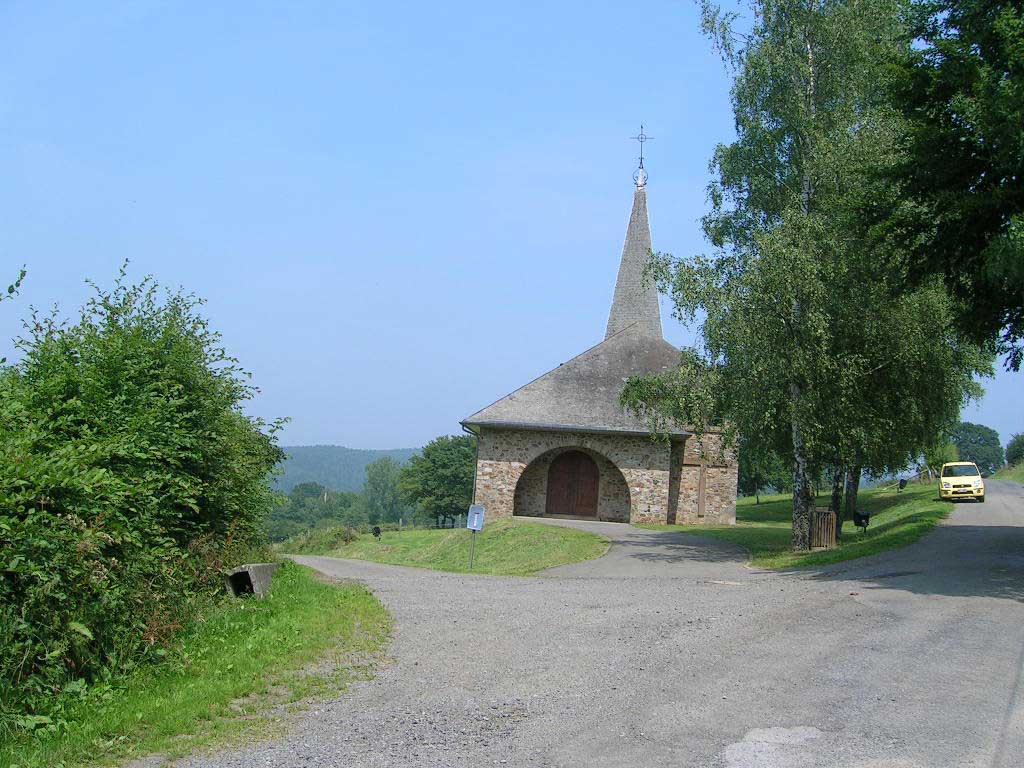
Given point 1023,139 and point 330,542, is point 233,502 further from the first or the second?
point 330,542

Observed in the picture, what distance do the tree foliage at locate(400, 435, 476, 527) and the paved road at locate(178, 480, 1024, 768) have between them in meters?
59.3

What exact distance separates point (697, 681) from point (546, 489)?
87.6 feet

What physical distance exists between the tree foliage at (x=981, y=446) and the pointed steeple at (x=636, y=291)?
10245cm

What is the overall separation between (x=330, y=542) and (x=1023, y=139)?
2946cm

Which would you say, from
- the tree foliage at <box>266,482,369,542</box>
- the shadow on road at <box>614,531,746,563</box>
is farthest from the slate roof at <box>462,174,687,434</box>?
the tree foliage at <box>266,482,369,542</box>

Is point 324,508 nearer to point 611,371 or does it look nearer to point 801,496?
point 611,371

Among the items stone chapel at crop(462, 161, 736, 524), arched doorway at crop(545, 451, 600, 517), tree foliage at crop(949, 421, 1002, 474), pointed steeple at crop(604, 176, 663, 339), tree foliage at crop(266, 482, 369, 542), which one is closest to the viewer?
stone chapel at crop(462, 161, 736, 524)

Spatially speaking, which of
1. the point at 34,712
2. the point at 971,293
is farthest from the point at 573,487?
the point at 34,712

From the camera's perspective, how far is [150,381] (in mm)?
9523

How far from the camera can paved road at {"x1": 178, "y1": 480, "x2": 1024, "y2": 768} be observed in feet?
19.1

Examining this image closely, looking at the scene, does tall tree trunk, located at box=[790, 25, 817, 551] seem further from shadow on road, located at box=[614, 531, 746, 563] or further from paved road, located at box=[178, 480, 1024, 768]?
paved road, located at box=[178, 480, 1024, 768]

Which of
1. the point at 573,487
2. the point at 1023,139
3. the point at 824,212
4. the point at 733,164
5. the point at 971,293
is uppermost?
the point at 733,164

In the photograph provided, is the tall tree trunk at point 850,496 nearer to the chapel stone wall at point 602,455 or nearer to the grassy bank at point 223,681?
the chapel stone wall at point 602,455

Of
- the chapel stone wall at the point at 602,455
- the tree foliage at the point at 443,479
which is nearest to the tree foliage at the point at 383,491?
the tree foliage at the point at 443,479
